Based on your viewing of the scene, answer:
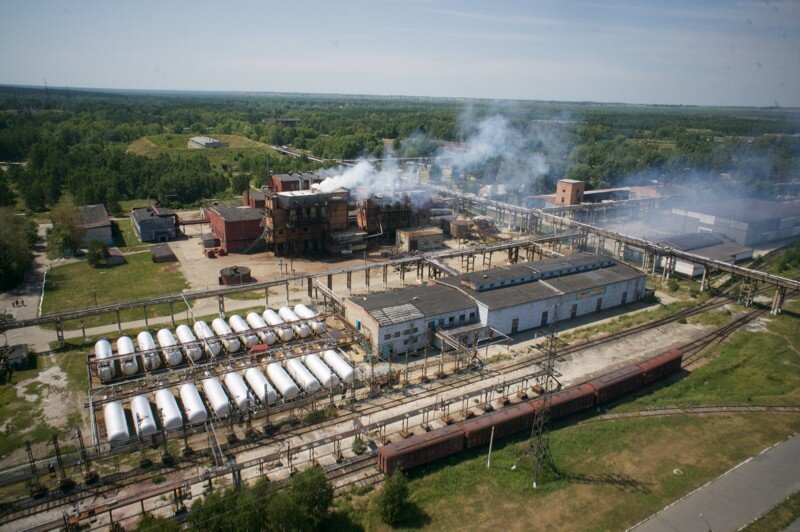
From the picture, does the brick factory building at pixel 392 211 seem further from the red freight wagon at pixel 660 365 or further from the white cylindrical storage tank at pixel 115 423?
the white cylindrical storage tank at pixel 115 423

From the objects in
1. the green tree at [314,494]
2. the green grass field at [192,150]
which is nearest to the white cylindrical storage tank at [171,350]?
the green tree at [314,494]

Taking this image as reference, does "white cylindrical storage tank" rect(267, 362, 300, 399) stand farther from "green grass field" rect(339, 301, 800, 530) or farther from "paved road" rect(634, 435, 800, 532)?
"paved road" rect(634, 435, 800, 532)

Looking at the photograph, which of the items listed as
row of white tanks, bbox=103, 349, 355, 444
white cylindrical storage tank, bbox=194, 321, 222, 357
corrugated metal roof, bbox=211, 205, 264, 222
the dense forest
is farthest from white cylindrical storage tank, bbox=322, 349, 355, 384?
the dense forest

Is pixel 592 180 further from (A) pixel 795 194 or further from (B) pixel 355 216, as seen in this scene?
(B) pixel 355 216

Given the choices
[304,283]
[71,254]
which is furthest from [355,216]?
[71,254]

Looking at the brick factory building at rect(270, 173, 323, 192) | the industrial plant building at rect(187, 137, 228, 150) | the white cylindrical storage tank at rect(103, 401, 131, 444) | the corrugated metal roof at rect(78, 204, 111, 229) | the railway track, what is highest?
the industrial plant building at rect(187, 137, 228, 150)

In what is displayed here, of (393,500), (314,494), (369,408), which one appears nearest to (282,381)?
(369,408)
